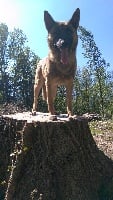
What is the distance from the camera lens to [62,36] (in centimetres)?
832

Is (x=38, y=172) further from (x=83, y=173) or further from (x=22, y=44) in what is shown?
(x=22, y=44)

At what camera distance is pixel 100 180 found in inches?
325

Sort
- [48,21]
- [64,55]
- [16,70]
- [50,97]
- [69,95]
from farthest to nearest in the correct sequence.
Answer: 1. [16,70]
2. [69,95]
3. [50,97]
4. [48,21]
5. [64,55]

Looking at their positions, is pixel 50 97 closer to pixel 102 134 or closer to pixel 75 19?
pixel 75 19

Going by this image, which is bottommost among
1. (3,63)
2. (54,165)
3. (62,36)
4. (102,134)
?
(54,165)

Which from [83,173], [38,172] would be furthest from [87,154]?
[38,172]

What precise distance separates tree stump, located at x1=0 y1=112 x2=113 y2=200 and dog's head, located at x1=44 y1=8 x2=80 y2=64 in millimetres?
1282

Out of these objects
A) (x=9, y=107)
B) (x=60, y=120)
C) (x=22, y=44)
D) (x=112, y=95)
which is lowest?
(x=60, y=120)

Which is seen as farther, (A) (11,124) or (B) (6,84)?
(B) (6,84)

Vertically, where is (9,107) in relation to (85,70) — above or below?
below

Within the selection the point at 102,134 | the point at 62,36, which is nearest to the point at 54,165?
the point at 62,36

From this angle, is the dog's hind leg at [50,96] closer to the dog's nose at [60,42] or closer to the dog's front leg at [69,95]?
the dog's front leg at [69,95]

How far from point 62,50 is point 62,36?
254mm

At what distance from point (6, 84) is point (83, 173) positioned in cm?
3390
